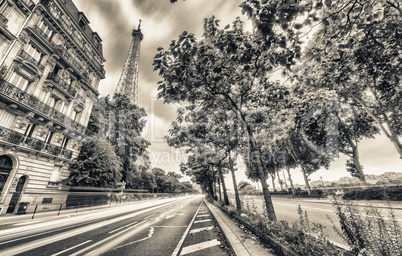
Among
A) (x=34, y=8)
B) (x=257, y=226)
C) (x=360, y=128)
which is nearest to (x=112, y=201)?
(x=34, y=8)

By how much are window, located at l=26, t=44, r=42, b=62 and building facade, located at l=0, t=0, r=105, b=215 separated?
6 centimetres

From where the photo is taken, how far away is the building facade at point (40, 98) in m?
13.4

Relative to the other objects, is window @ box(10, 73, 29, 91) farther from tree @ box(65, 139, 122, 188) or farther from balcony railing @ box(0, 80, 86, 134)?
tree @ box(65, 139, 122, 188)

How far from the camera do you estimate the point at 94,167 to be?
19.7m

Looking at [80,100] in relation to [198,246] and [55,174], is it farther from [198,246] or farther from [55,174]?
[198,246]

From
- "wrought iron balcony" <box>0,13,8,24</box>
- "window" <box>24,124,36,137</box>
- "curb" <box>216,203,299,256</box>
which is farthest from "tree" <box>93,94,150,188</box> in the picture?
"curb" <box>216,203,299,256</box>

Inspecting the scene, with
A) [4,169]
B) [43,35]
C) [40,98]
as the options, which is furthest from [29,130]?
[43,35]

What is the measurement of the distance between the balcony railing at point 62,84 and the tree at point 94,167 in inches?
265

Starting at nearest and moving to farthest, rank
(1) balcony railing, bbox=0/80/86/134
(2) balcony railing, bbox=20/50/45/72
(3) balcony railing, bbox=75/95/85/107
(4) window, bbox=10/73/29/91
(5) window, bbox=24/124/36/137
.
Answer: (1) balcony railing, bbox=0/80/86/134, (4) window, bbox=10/73/29/91, (2) balcony railing, bbox=20/50/45/72, (5) window, bbox=24/124/36/137, (3) balcony railing, bbox=75/95/85/107

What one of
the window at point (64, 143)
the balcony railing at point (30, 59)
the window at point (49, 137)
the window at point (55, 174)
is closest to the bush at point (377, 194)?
the window at point (55, 174)

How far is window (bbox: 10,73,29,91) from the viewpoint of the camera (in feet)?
46.0

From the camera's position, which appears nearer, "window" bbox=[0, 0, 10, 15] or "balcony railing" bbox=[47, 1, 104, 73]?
"window" bbox=[0, 0, 10, 15]

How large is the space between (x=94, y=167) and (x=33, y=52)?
44.2ft

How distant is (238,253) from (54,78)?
78.1 ft
